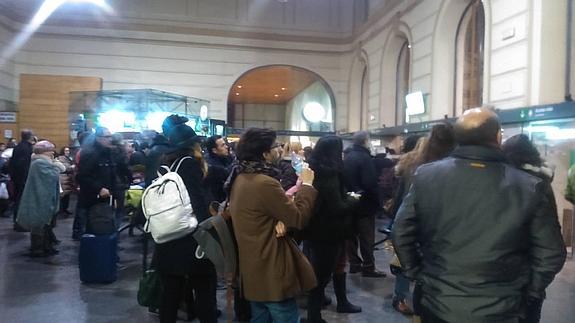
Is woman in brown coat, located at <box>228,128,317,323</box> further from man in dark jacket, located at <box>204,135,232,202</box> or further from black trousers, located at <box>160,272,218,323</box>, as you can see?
man in dark jacket, located at <box>204,135,232,202</box>

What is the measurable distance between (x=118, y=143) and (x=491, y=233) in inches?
227

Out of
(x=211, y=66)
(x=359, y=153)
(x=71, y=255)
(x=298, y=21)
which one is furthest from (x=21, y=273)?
(x=298, y=21)

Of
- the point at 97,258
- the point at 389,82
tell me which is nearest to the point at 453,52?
the point at 389,82

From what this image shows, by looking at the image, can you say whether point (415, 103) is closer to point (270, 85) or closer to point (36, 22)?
point (270, 85)

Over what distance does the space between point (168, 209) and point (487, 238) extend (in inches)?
75.8

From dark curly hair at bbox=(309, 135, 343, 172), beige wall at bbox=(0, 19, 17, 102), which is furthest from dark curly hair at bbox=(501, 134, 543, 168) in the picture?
beige wall at bbox=(0, 19, 17, 102)

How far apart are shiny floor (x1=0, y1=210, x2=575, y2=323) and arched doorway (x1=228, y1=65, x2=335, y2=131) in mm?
12164

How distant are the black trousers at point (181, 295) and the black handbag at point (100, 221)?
225cm

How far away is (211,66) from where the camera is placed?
1717 cm

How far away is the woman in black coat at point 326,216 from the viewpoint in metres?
3.78

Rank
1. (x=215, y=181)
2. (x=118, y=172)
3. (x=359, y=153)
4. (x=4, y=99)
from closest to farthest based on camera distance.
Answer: (x=215, y=181) → (x=359, y=153) → (x=118, y=172) → (x=4, y=99)

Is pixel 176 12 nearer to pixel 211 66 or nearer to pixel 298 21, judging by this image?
pixel 211 66

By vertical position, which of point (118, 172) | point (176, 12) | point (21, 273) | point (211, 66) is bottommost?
point (21, 273)

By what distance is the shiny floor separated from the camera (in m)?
4.31
